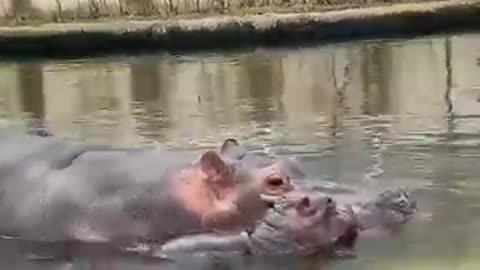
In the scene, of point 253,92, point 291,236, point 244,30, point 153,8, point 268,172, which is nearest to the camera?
point 291,236

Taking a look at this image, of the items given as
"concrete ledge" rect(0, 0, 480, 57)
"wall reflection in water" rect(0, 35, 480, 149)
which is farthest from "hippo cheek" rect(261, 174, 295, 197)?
"concrete ledge" rect(0, 0, 480, 57)

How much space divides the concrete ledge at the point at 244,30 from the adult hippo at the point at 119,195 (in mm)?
3754

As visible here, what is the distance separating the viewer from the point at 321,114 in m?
4.46

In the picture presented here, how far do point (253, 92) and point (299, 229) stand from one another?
8.19 ft

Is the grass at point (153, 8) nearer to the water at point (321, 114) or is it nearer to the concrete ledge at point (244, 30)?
the concrete ledge at point (244, 30)

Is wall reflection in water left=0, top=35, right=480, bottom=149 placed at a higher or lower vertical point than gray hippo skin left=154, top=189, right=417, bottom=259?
lower

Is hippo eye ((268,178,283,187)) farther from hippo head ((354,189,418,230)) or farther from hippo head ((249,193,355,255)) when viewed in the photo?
hippo head ((354,189,418,230))

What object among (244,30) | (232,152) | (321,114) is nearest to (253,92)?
(321,114)

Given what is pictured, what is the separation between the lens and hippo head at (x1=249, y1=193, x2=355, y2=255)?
2.74m

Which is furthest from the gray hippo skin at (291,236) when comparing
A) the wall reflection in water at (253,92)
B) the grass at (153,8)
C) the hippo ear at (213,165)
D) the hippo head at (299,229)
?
the grass at (153,8)

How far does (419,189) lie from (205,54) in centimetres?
373

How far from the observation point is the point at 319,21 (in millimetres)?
6859

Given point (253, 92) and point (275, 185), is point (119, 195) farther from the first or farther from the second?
point (253, 92)

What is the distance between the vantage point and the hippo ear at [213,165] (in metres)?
2.84
